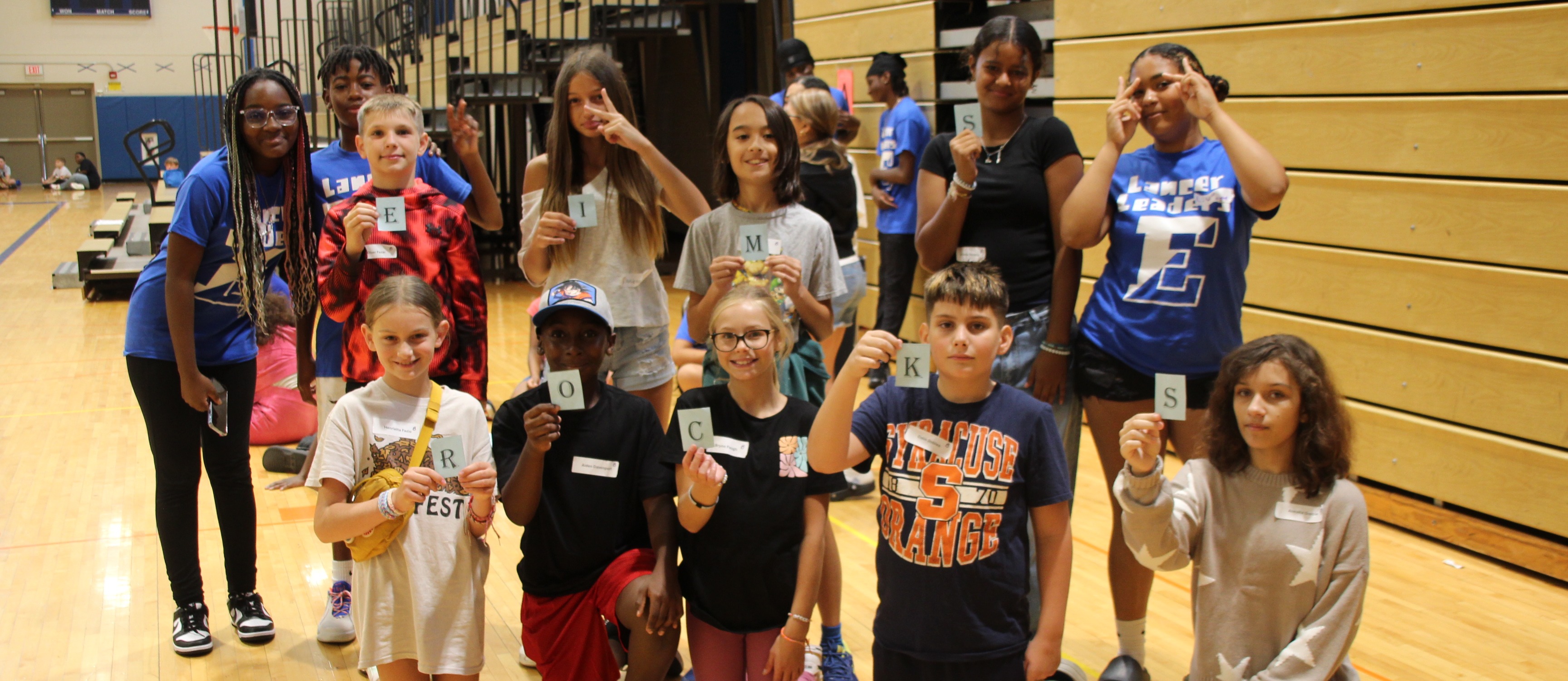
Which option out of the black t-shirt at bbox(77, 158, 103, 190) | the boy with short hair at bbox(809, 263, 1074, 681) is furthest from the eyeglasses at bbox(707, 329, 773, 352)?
the black t-shirt at bbox(77, 158, 103, 190)

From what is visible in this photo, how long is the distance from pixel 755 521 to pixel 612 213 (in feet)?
3.10

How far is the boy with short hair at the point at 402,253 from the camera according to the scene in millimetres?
2477

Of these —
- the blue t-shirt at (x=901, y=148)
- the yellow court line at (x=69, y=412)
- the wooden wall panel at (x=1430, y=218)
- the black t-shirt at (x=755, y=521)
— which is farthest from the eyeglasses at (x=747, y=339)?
the yellow court line at (x=69, y=412)

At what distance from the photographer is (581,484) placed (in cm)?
231

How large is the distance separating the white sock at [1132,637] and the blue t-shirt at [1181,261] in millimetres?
588

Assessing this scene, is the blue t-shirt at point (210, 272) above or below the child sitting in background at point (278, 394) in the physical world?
above

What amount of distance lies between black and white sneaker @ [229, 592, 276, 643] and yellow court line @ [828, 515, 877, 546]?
1.66 metres

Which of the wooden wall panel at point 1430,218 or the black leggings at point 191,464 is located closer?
the black leggings at point 191,464

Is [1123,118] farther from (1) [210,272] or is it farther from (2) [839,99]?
(2) [839,99]

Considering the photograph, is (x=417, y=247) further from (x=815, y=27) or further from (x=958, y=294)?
(x=815, y=27)

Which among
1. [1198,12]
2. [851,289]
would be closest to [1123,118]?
[851,289]

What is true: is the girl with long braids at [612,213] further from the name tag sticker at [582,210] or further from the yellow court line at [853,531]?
the yellow court line at [853,531]

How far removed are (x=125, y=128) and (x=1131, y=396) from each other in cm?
2228

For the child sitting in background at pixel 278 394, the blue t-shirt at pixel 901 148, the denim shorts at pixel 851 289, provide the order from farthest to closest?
the blue t-shirt at pixel 901 148, the child sitting in background at pixel 278 394, the denim shorts at pixel 851 289
